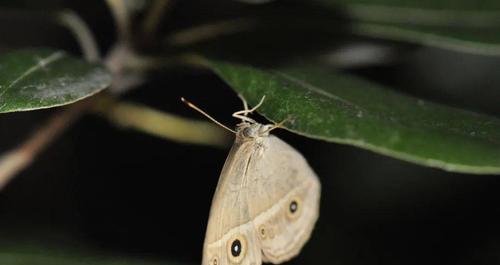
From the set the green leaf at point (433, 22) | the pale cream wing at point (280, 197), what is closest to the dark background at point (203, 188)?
the green leaf at point (433, 22)

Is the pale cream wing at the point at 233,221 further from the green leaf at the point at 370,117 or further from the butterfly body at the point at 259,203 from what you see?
the green leaf at the point at 370,117

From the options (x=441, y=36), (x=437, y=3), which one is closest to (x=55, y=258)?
(x=441, y=36)

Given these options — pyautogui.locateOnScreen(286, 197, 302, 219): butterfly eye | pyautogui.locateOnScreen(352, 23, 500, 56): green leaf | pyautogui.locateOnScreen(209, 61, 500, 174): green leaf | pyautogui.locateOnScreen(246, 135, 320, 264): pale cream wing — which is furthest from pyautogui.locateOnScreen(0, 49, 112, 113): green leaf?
pyautogui.locateOnScreen(352, 23, 500, 56): green leaf

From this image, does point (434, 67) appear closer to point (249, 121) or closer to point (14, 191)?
point (249, 121)

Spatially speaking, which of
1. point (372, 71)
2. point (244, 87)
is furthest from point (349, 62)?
point (244, 87)

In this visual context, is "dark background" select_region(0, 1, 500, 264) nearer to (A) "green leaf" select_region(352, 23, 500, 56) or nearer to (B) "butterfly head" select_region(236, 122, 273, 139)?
(A) "green leaf" select_region(352, 23, 500, 56)

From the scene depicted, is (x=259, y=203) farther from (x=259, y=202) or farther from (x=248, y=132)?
(x=248, y=132)

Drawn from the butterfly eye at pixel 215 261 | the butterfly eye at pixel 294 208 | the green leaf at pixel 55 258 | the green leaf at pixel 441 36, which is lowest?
the butterfly eye at pixel 215 261
